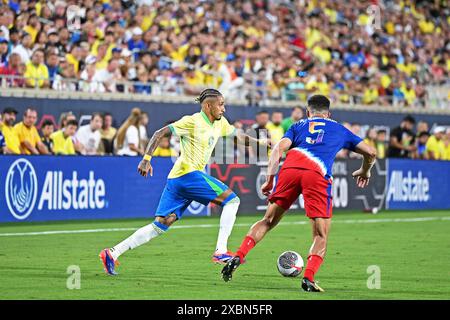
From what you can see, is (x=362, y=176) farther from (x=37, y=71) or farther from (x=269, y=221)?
(x=37, y=71)

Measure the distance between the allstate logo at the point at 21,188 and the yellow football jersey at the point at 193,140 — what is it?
7.52 m

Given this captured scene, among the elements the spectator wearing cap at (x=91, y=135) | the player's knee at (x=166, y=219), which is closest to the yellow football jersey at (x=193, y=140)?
the player's knee at (x=166, y=219)

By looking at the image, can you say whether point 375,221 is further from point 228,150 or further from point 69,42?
point 69,42

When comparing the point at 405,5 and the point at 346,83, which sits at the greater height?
the point at 405,5

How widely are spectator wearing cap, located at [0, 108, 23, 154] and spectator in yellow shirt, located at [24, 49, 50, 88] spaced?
4.77ft

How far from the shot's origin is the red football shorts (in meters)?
11.0

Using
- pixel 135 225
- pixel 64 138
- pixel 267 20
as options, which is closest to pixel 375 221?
pixel 135 225

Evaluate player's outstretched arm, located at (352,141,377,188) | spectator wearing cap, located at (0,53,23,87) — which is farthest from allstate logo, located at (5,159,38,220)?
player's outstretched arm, located at (352,141,377,188)

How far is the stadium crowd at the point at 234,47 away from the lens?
74.3 feet

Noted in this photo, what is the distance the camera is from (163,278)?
11969mm

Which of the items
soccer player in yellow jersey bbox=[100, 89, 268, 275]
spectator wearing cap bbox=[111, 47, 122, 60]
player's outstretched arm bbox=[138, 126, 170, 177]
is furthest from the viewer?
spectator wearing cap bbox=[111, 47, 122, 60]

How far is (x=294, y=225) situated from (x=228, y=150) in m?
3.66

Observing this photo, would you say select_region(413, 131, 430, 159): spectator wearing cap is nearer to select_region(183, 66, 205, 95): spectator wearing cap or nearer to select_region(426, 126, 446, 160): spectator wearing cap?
select_region(426, 126, 446, 160): spectator wearing cap

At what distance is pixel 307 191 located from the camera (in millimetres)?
11055
